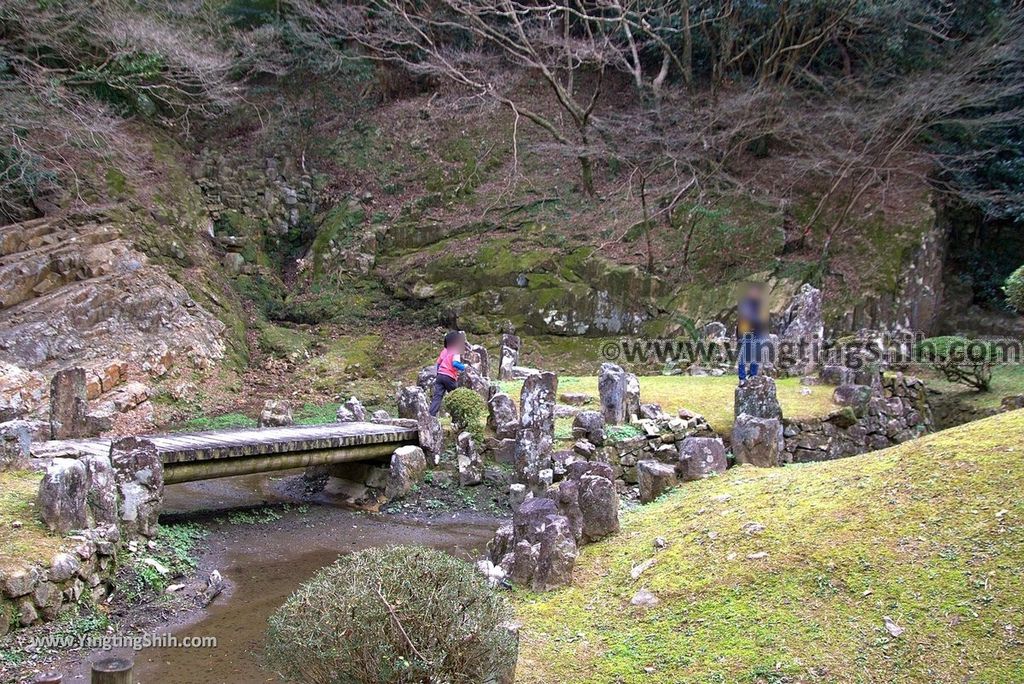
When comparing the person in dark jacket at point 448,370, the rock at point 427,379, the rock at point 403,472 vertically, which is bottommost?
the rock at point 403,472

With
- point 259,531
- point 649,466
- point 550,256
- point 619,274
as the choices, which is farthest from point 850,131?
point 259,531

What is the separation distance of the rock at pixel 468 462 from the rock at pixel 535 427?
71 cm

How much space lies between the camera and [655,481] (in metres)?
8.31

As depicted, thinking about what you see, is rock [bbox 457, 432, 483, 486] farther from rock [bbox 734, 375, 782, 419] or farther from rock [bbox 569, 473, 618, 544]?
rock [bbox 569, 473, 618, 544]

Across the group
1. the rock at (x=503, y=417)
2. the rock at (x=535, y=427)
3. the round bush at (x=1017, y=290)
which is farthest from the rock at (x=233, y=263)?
the round bush at (x=1017, y=290)

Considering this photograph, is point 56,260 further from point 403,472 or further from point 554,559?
point 554,559

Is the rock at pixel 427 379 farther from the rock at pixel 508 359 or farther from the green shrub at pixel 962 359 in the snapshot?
the green shrub at pixel 962 359

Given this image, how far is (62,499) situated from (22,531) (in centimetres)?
Result: 40

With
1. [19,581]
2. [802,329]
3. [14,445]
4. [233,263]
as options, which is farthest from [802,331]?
[233,263]

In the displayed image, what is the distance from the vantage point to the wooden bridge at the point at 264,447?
9.16 m

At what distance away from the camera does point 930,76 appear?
19250 millimetres

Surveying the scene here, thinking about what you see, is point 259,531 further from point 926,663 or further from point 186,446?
point 926,663

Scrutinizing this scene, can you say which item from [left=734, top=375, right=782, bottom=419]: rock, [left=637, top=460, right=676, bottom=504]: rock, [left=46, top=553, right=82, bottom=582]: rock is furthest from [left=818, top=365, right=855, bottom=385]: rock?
[left=46, top=553, right=82, bottom=582]: rock

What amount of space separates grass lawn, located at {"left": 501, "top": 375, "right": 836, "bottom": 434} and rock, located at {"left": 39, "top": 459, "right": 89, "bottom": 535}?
6.92 m
